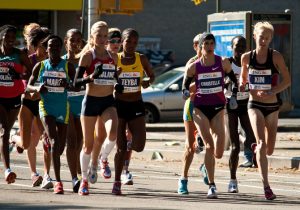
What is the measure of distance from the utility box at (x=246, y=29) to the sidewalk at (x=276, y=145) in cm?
115

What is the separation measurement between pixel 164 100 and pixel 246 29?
7769mm

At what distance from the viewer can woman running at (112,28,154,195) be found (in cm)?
1288

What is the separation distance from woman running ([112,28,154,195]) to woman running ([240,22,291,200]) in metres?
1.34

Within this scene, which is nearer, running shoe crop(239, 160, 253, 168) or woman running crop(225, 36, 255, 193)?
woman running crop(225, 36, 255, 193)

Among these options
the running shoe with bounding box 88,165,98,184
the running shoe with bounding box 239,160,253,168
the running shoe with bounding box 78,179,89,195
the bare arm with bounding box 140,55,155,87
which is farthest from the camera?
the running shoe with bounding box 239,160,253,168

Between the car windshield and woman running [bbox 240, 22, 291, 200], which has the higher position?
woman running [bbox 240, 22, 291, 200]

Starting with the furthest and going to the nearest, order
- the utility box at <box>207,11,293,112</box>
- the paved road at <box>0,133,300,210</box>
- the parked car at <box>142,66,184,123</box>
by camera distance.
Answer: the parked car at <box>142,66,184,123</box> < the utility box at <box>207,11,293,112</box> < the paved road at <box>0,133,300,210</box>

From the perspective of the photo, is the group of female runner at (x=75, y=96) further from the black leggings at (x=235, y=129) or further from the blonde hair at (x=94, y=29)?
the black leggings at (x=235, y=129)

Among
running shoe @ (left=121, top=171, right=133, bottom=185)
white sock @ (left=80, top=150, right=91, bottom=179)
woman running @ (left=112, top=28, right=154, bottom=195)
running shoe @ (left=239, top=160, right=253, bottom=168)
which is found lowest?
running shoe @ (left=239, top=160, right=253, bottom=168)

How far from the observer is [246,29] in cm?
1958

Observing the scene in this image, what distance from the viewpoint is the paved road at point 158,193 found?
11.6m

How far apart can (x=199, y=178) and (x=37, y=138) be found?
2637mm

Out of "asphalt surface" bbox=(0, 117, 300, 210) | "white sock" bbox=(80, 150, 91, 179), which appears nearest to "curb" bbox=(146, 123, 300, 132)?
"asphalt surface" bbox=(0, 117, 300, 210)

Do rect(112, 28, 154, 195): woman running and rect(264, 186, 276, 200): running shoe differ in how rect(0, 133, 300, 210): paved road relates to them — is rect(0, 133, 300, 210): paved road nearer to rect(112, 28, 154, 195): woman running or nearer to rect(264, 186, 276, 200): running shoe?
rect(264, 186, 276, 200): running shoe
